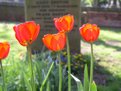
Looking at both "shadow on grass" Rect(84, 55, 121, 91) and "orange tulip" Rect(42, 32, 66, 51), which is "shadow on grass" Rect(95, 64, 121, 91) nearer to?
"shadow on grass" Rect(84, 55, 121, 91)

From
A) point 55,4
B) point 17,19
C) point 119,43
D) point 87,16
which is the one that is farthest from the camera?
point 17,19

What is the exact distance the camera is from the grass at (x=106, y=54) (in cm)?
605

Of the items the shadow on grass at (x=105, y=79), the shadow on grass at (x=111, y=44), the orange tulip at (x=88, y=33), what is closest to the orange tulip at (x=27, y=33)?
the orange tulip at (x=88, y=33)

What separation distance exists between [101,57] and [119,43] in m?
2.40

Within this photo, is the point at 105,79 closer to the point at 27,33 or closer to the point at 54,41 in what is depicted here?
the point at 54,41

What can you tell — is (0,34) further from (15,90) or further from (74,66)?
(15,90)

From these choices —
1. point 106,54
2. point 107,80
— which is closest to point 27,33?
point 107,80

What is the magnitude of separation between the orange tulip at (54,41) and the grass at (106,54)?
8.49ft

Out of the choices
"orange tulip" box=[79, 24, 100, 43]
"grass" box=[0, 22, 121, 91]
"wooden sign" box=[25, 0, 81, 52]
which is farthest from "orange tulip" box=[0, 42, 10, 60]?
"wooden sign" box=[25, 0, 81, 52]

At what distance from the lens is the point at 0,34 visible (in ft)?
39.5

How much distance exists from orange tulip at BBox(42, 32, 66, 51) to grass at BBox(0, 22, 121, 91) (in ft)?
8.49

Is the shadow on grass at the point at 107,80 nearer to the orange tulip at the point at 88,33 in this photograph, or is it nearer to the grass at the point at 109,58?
the grass at the point at 109,58

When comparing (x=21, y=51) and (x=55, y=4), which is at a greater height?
(x=55, y=4)

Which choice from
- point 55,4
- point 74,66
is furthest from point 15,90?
point 55,4
